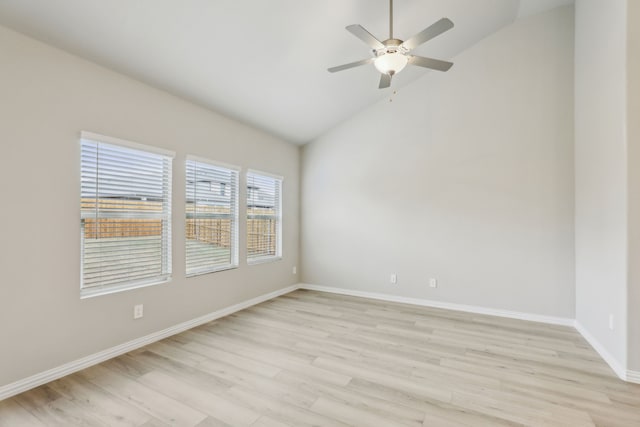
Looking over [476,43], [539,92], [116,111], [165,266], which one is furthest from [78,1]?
[539,92]

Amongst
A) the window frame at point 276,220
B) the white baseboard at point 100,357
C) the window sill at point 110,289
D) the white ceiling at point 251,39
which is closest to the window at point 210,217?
the window frame at point 276,220

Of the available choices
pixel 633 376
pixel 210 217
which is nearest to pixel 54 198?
pixel 210 217

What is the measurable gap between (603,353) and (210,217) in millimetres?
4354

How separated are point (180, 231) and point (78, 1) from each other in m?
2.14

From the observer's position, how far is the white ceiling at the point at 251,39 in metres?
2.25

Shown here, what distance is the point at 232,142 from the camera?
4.03 m

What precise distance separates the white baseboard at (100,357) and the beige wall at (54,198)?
0.15 ft

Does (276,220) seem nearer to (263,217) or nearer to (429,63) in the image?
(263,217)

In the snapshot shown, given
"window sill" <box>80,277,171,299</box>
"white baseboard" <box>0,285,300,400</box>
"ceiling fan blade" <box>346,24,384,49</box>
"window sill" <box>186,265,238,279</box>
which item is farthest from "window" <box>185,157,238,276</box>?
"ceiling fan blade" <box>346,24,384,49</box>

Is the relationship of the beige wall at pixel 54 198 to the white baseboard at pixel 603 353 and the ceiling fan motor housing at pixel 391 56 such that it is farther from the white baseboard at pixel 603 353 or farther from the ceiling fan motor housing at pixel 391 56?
the white baseboard at pixel 603 353

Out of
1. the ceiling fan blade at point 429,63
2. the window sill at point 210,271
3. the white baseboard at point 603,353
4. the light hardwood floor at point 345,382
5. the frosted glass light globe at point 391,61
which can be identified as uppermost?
the ceiling fan blade at point 429,63

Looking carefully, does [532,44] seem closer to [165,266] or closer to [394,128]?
[394,128]

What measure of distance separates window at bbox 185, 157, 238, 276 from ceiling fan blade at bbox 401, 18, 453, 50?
8.57 ft

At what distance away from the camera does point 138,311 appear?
2.95 meters
